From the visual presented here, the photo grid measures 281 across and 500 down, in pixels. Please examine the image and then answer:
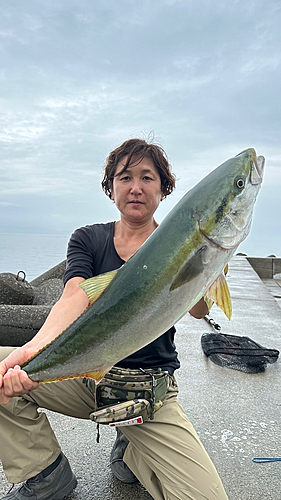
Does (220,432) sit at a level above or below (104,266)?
below

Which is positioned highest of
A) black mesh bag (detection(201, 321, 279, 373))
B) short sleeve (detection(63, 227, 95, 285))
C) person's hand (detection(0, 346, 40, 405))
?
short sleeve (detection(63, 227, 95, 285))

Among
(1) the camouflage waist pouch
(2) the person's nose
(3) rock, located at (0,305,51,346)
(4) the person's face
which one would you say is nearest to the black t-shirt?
(1) the camouflage waist pouch

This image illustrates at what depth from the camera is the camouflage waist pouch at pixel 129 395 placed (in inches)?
88.7

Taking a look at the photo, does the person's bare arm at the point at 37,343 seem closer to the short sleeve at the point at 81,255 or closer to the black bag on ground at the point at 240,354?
the short sleeve at the point at 81,255

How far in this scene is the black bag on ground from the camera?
14.9 feet

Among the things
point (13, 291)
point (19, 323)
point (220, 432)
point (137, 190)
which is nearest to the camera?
point (137, 190)

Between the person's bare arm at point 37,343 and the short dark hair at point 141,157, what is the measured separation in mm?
827

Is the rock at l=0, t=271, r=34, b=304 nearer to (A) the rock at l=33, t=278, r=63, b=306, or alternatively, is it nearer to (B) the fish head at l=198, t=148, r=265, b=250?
(A) the rock at l=33, t=278, r=63, b=306

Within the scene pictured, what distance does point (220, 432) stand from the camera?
3.21m

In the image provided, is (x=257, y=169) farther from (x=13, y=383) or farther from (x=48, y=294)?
(x=48, y=294)

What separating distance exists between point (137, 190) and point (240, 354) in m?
2.70

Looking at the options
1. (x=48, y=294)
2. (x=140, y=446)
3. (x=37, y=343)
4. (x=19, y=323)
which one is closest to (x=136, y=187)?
(x=37, y=343)

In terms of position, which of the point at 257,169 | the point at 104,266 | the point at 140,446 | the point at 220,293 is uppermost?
the point at 257,169

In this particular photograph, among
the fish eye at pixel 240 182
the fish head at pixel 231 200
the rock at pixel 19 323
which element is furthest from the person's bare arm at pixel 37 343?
the rock at pixel 19 323
